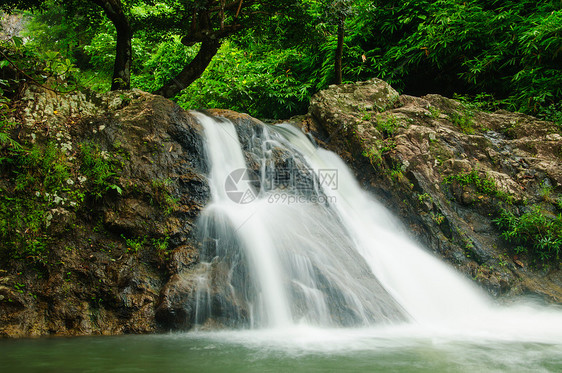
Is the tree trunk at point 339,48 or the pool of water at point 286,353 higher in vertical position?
the tree trunk at point 339,48

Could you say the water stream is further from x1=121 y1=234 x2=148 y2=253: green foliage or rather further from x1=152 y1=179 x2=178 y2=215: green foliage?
x1=121 y1=234 x2=148 y2=253: green foliage

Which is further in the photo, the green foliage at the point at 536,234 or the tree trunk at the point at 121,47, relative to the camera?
the tree trunk at the point at 121,47

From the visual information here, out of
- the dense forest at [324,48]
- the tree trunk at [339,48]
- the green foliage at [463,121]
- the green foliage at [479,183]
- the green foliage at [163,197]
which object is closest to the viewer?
the green foliage at [163,197]

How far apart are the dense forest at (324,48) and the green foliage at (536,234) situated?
279 centimetres

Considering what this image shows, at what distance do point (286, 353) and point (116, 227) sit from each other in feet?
7.80

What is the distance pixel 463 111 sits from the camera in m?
7.28

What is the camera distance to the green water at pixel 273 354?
2557 mm

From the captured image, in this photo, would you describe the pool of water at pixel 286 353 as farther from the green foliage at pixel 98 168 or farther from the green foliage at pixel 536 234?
the green foliage at pixel 536 234

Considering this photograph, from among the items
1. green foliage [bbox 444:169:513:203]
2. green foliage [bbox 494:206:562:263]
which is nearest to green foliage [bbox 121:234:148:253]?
green foliage [bbox 444:169:513:203]

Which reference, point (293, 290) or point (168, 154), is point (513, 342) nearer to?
point (293, 290)

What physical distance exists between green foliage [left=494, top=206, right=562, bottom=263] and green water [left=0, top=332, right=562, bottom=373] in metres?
2.37

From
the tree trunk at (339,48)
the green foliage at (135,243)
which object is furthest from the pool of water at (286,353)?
the tree trunk at (339,48)

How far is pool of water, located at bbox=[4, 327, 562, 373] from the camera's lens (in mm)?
2564

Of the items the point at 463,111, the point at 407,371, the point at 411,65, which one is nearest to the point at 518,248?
the point at 463,111
